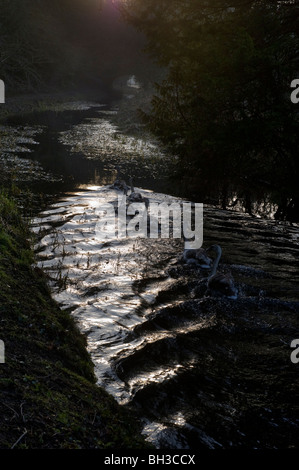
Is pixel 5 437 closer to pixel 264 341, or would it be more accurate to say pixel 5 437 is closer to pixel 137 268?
pixel 264 341

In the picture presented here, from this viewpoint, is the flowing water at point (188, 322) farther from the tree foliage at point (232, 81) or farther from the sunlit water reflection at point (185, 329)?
the tree foliage at point (232, 81)

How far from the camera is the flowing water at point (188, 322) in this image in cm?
501

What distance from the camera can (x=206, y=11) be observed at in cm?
1309

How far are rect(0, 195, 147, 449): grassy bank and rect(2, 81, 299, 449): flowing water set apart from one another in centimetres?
52

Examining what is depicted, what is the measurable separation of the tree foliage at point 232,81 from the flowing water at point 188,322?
7.67 feet

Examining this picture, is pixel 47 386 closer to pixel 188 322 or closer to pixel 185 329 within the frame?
pixel 185 329

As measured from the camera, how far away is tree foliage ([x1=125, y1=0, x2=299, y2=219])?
1031cm

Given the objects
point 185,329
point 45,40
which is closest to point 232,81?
point 185,329

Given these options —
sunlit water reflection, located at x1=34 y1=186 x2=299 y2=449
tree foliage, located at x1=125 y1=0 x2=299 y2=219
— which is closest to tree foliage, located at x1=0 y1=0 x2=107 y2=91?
tree foliage, located at x1=125 y1=0 x2=299 y2=219

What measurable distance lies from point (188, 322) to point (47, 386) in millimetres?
3650

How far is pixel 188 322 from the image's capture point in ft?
24.1

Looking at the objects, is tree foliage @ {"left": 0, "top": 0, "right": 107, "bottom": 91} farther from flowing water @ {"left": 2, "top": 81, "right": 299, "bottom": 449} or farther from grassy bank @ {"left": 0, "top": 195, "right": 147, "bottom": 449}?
grassy bank @ {"left": 0, "top": 195, "right": 147, "bottom": 449}

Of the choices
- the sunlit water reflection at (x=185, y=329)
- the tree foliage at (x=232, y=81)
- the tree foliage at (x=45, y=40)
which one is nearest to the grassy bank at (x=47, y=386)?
the sunlit water reflection at (x=185, y=329)

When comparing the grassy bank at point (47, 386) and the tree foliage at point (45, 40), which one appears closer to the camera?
the grassy bank at point (47, 386)
